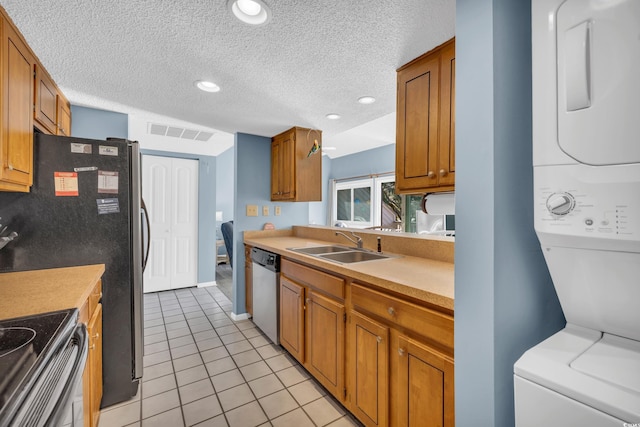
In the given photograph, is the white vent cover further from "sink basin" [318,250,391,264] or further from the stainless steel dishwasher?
"sink basin" [318,250,391,264]

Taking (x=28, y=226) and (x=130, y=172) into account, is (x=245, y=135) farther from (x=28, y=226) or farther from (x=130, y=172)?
(x=28, y=226)

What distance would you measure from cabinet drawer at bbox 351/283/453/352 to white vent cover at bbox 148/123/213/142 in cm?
281

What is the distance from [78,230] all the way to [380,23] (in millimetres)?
2033

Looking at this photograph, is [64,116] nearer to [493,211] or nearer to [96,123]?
[96,123]

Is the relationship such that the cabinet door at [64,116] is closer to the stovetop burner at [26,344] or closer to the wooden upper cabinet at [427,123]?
the stovetop burner at [26,344]

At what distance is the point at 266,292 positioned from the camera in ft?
8.50

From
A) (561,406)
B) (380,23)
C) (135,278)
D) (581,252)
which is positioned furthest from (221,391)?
(380,23)

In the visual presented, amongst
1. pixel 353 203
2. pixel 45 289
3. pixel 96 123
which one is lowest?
pixel 45 289

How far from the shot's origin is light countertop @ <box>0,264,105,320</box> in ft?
3.53

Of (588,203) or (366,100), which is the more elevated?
(366,100)

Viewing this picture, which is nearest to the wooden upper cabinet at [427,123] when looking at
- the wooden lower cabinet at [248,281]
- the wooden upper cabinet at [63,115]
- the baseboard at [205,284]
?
the wooden lower cabinet at [248,281]

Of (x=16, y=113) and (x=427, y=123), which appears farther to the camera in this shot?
(x=427, y=123)

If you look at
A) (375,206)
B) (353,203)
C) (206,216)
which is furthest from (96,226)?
(353,203)

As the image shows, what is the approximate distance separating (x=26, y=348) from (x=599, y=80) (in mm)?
1733
